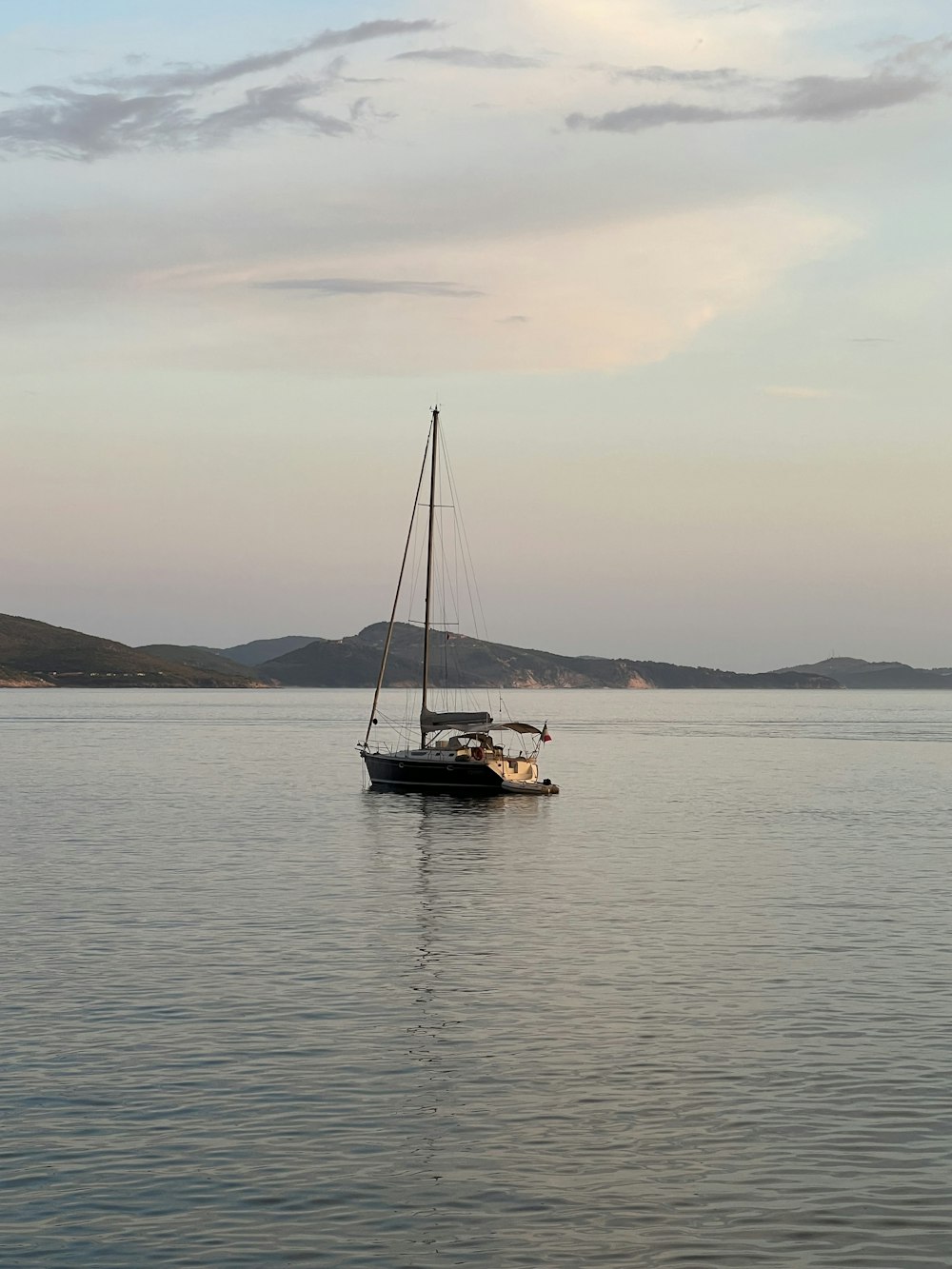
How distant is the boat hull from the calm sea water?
27.0 m

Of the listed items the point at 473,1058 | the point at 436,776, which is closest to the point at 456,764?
the point at 436,776

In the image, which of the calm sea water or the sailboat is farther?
the sailboat

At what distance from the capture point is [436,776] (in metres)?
89.7

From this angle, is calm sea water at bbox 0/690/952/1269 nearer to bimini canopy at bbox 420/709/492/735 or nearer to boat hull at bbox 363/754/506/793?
boat hull at bbox 363/754/506/793

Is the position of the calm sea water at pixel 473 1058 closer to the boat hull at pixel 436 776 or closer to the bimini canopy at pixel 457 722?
the boat hull at pixel 436 776

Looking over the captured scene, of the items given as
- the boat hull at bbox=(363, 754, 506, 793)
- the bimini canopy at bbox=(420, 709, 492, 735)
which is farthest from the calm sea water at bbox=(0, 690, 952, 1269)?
the bimini canopy at bbox=(420, 709, 492, 735)

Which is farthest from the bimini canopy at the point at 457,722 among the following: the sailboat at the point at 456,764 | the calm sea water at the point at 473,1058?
the calm sea water at the point at 473,1058

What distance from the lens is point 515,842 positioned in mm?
66438

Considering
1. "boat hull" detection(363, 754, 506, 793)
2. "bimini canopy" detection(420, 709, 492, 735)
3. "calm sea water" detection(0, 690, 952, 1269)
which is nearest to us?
"calm sea water" detection(0, 690, 952, 1269)

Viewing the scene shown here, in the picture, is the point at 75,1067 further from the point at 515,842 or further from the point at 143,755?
the point at 143,755

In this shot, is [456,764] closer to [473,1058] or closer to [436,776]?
[436,776]

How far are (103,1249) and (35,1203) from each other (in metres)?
1.88

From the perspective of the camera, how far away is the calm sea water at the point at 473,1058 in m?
18.0

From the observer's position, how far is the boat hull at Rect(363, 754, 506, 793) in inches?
3484
